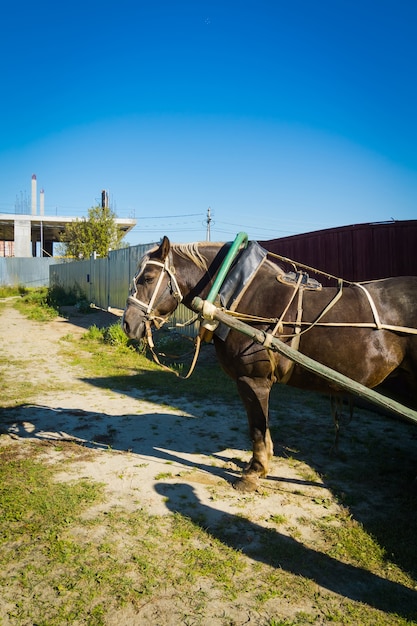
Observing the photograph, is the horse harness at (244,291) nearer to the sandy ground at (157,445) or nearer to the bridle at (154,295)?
the bridle at (154,295)

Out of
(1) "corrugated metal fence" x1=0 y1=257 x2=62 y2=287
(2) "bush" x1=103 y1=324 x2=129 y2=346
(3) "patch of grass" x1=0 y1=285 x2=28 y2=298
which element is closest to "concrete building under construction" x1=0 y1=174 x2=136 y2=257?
(1) "corrugated metal fence" x1=0 y1=257 x2=62 y2=287

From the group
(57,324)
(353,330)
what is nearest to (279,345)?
(353,330)

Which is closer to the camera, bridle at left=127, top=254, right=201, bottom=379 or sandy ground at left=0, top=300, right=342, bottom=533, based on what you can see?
sandy ground at left=0, top=300, right=342, bottom=533

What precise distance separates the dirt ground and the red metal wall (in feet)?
7.00

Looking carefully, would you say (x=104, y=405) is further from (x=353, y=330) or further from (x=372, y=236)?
→ (x=372, y=236)

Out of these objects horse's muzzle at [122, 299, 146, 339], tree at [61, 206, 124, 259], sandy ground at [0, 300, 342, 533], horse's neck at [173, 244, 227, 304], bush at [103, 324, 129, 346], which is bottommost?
sandy ground at [0, 300, 342, 533]

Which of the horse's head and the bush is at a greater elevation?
the horse's head

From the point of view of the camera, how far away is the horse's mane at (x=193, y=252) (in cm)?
407

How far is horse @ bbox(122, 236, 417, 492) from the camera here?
3471 millimetres

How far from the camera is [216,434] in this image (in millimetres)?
5320

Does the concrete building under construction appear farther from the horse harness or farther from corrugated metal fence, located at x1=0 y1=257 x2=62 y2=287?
the horse harness

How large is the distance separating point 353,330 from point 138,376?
565 cm

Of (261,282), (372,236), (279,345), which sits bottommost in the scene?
(279,345)

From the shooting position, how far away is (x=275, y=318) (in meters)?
3.73
